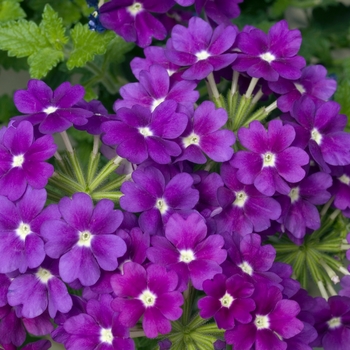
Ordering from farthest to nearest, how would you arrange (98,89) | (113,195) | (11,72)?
(11,72) → (98,89) → (113,195)

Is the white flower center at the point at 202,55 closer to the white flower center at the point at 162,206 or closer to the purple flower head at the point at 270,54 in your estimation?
the purple flower head at the point at 270,54

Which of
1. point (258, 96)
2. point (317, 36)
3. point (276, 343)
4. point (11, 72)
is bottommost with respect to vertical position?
point (11, 72)

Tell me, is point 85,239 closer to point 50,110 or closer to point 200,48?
point 50,110

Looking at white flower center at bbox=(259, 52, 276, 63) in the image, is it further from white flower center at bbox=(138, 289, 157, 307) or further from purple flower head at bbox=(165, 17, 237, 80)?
white flower center at bbox=(138, 289, 157, 307)

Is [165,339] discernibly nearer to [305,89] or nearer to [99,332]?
[99,332]

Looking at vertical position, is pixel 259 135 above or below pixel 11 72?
above

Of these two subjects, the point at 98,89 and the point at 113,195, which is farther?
the point at 98,89

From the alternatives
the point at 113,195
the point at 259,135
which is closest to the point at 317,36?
the point at 259,135

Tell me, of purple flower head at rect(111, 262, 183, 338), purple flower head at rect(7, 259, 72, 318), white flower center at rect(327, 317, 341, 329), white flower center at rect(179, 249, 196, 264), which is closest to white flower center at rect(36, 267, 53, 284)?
purple flower head at rect(7, 259, 72, 318)
